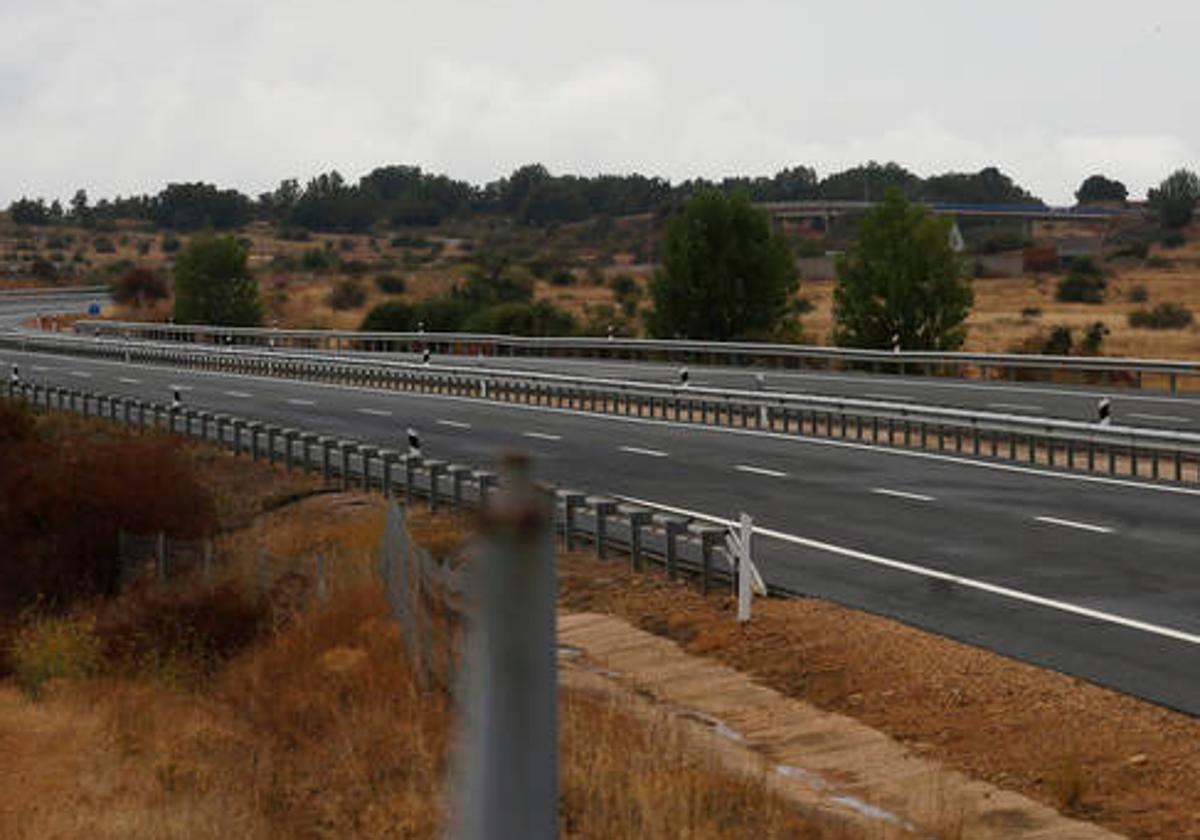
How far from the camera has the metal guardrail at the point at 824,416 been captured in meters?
29.6

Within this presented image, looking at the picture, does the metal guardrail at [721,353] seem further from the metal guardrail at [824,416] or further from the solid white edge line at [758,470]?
the solid white edge line at [758,470]

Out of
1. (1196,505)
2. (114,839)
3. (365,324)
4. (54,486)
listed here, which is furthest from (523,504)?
(365,324)

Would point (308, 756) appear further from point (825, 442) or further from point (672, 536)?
point (825, 442)

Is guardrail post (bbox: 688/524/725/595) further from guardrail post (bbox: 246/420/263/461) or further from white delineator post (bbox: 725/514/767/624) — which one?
guardrail post (bbox: 246/420/263/461)

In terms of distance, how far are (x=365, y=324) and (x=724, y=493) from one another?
65326 millimetres

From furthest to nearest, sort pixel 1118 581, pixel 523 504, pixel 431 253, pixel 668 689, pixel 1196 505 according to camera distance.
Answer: pixel 431 253, pixel 1196 505, pixel 1118 581, pixel 668 689, pixel 523 504

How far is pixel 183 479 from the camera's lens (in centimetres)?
3041

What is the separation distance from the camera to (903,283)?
184 ft

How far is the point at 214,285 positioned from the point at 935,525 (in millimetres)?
76425

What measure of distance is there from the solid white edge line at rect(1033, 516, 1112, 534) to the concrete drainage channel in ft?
16.9

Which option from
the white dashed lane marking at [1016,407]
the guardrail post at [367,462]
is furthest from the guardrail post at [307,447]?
the white dashed lane marking at [1016,407]

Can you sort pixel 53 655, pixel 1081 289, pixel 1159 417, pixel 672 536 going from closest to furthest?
pixel 672 536 < pixel 53 655 < pixel 1159 417 < pixel 1081 289

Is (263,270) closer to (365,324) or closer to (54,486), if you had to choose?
(365,324)

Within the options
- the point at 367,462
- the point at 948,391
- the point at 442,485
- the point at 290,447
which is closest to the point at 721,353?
the point at 948,391
